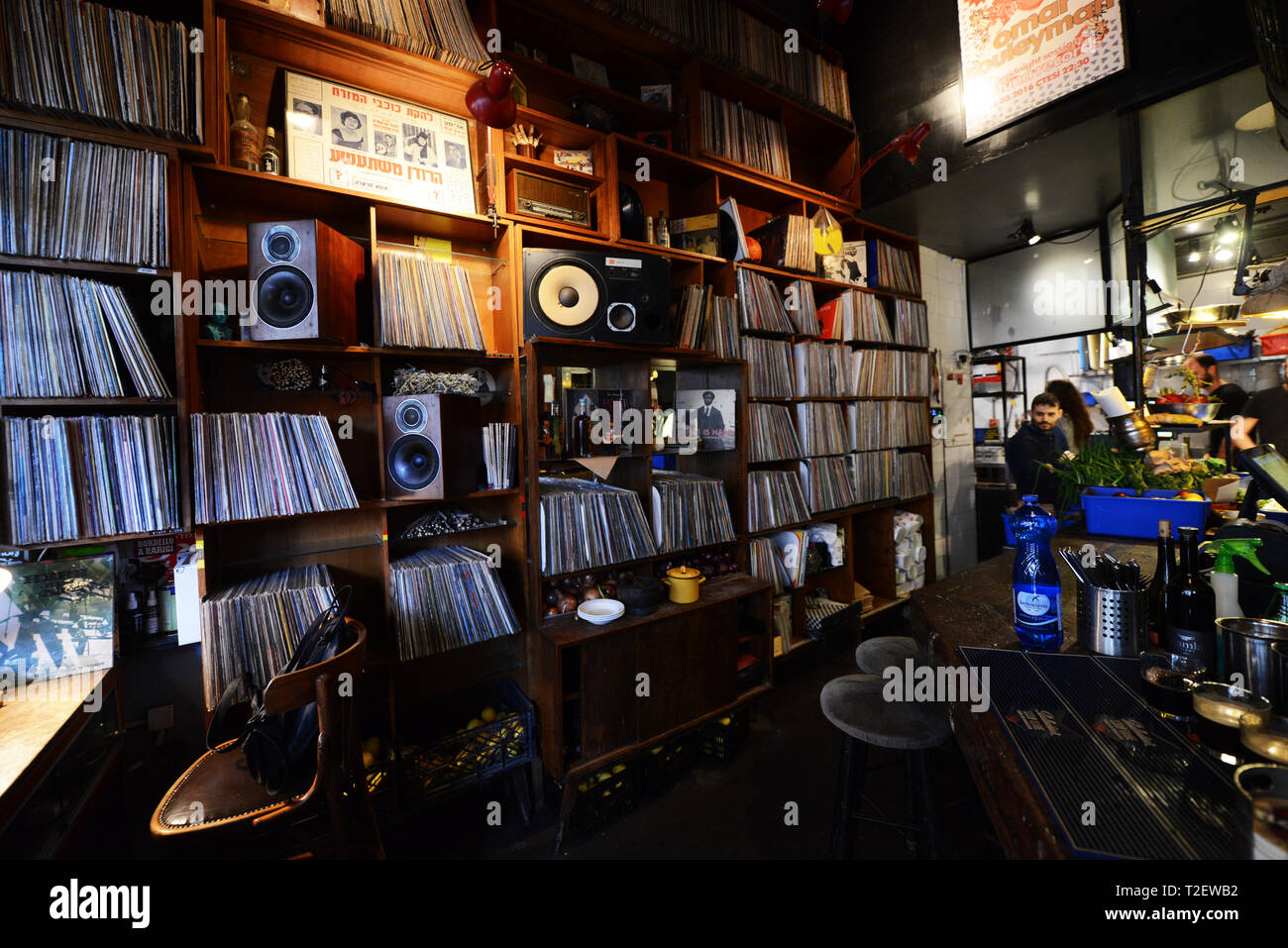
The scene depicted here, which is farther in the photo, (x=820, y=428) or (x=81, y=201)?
(x=820, y=428)

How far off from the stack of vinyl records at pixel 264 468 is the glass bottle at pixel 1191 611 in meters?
2.34

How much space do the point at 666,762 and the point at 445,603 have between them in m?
1.16

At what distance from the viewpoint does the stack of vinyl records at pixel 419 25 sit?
183 centimetres

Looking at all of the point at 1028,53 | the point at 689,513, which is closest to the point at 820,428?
the point at 689,513

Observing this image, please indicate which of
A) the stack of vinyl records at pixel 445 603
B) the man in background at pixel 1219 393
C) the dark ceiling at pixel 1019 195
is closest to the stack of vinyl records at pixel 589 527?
the stack of vinyl records at pixel 445 603

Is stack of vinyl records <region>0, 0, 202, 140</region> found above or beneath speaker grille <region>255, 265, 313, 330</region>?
above

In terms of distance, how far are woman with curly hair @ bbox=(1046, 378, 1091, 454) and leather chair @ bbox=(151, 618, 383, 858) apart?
4981mm

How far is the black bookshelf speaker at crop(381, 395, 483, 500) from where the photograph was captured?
1.92m

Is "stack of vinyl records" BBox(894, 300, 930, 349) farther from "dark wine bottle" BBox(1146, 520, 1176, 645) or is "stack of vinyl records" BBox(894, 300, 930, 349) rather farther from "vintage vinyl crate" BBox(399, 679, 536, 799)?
"vintage vinyl crate" BBox(399, 679, 536, 799)

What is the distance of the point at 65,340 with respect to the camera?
4.85ft

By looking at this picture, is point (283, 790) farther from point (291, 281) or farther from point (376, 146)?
point (376, 146)

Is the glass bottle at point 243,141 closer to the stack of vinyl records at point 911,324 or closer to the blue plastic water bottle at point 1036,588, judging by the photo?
the blue plastic water bottle at point 1036,588

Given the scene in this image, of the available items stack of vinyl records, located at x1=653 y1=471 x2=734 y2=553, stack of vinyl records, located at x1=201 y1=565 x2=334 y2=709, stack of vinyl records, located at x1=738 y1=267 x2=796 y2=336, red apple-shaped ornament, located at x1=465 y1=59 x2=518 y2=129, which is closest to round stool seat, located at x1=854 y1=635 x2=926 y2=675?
stack of vinyl records, located at x1=653 y1=471 x2=734 y2=553
